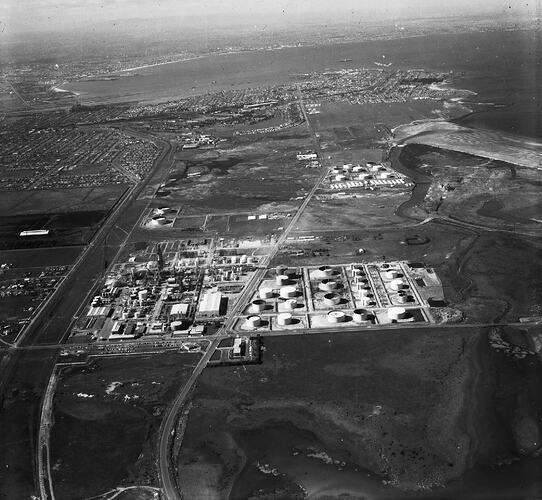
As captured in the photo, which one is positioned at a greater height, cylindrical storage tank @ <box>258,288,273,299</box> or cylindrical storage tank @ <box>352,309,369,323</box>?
cylindrical storage tank @ <box>352,309,369,323</box>

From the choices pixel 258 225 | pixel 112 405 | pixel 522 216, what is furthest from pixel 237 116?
pixel 112 405

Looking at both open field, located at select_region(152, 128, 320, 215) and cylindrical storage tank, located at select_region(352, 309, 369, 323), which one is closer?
cylindrical storage tank, located at select_region(352, 309, 369, 323)

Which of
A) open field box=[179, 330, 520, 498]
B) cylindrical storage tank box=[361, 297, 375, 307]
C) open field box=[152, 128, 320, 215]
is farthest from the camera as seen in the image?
open field box=[152, 128, 320, 215]

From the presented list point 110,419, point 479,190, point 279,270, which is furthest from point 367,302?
point 479,190

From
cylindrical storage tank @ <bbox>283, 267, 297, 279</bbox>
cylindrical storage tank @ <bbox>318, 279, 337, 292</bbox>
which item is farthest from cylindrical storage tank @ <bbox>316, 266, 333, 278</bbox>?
cylindrical storage tank @ <bbox>283, 267, 297, 279</bbox>

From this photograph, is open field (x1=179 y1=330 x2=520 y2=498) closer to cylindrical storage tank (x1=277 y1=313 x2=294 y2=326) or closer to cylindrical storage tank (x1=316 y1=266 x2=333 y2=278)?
cylindrical storage tank (x1=277 y1=313 x2=294 y2=326)

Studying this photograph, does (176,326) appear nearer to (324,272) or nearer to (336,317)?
(336,317)

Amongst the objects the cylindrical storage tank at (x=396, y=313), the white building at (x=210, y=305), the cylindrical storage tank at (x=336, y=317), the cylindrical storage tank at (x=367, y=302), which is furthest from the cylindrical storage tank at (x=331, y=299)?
the white building at (x=210, y=305)
